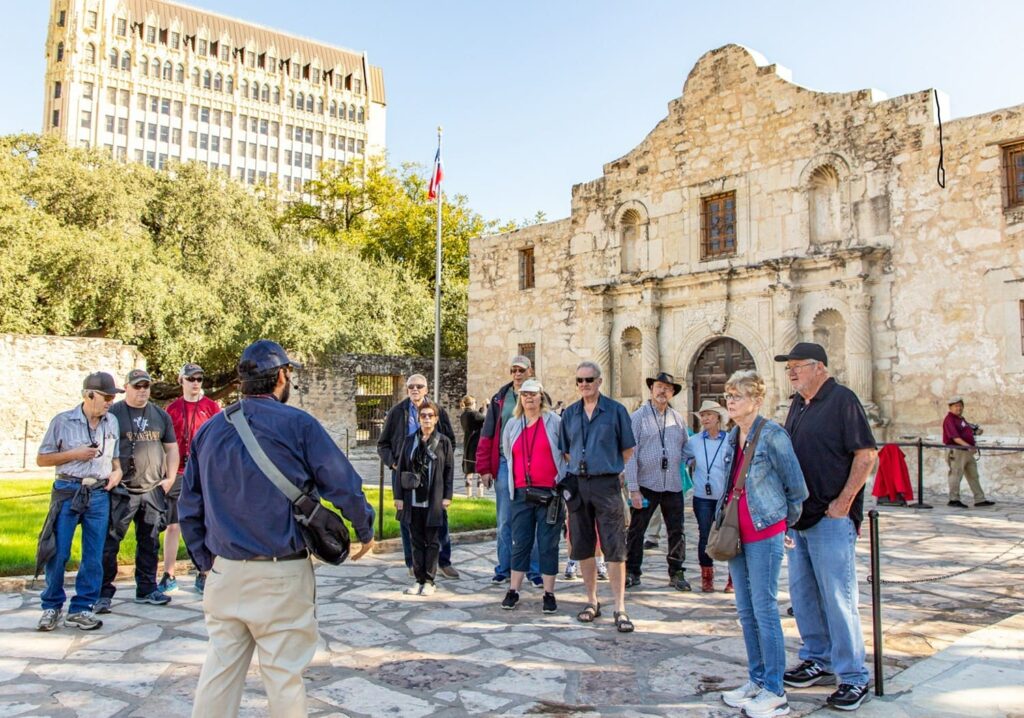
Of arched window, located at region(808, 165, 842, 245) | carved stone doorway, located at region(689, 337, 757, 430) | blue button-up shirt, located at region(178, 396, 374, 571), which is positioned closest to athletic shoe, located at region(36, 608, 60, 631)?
blue button-up shirt, located at region(178, 396, 374, 571)

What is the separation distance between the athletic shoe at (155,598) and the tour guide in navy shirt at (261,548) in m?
3.35

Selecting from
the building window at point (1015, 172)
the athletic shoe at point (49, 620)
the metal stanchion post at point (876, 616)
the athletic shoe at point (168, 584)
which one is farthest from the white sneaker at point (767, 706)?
the building window at point (1015, 172)

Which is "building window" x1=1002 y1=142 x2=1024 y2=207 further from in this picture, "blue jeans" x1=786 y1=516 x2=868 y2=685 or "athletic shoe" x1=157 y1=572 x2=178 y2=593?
"athletic shoe" x1=157 y1=572 x2=178 y2=593

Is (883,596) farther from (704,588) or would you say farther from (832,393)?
(832,393)

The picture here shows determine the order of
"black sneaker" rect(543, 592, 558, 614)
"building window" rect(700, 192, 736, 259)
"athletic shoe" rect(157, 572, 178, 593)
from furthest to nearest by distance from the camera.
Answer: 1. "building window" rect(700, 192, 736, 259)
2. "athletic shoe" rect(157, 572, 178, 593)
3. "black sneaker" rect(543, 592, 558, 614)

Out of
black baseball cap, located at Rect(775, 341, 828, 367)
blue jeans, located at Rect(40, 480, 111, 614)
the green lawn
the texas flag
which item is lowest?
the green lawn

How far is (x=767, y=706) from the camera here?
3943 millimetres

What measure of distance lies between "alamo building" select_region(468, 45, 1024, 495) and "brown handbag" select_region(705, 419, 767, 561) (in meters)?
10.9

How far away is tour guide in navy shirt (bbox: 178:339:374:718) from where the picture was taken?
3.14 meters

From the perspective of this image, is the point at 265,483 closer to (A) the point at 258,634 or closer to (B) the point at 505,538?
(A) the point at 258,634

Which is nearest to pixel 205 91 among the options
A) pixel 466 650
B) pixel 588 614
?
pixel 588 614

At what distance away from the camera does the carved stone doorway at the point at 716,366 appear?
16.5m

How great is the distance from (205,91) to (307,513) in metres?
95.9

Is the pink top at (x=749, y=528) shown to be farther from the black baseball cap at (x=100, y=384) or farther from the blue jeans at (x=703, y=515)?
the black baseball cap at (x=100, y=384)
